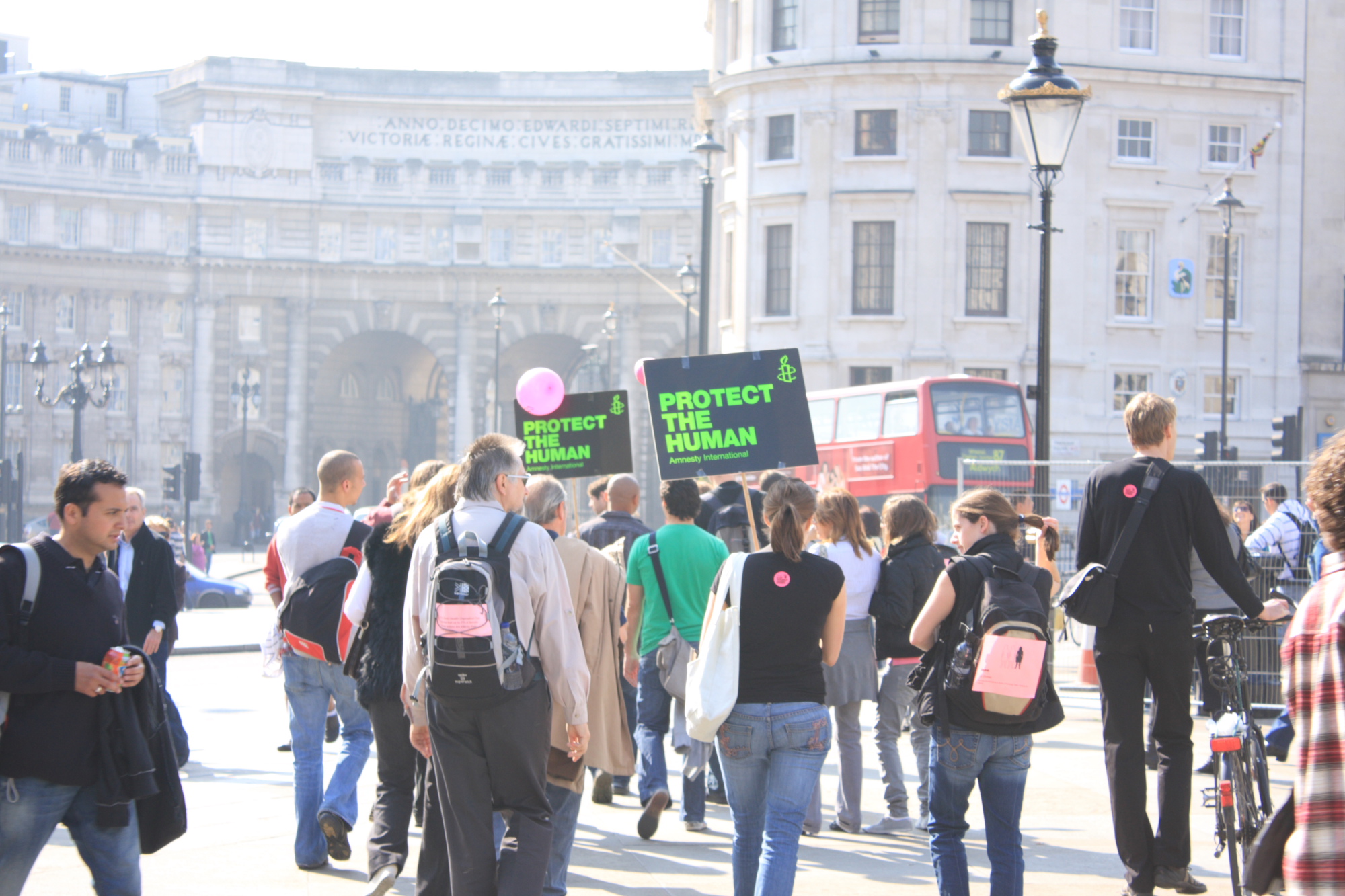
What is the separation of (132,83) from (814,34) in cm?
4473

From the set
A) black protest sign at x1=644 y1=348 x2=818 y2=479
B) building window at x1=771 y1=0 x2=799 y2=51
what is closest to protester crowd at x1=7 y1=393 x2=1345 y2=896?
black protest sign at x1=644 y1=348 x2=818 y2=479

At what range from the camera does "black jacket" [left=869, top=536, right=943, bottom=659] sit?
8.59 meters

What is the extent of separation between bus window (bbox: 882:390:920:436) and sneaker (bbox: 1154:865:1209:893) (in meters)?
19.7

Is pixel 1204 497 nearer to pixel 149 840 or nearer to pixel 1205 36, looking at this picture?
pixel 149 840

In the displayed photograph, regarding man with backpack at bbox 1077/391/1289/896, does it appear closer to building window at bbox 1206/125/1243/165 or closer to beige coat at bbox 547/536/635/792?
beige coat at bbox 547/536/635/792

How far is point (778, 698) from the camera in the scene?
5.78 meters

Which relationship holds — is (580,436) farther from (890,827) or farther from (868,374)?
(868,374)

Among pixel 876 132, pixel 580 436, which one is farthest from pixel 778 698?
pixel 876 132

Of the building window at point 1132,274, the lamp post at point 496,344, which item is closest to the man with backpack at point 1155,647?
the building window at point 1132,274

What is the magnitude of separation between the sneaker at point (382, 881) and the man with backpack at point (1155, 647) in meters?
3.13

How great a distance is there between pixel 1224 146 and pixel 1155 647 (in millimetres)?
33707

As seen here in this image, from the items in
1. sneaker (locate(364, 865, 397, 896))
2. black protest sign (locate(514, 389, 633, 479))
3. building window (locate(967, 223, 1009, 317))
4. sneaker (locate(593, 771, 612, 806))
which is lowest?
sneaker (locate(593, 771, 612, 806))

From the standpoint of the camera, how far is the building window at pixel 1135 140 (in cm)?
3694

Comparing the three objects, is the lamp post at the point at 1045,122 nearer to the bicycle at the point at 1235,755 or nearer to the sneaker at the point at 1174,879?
the bicycle at the point at 1235,755
